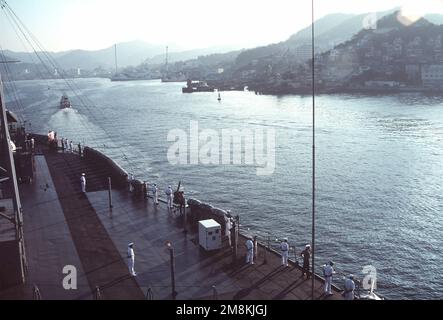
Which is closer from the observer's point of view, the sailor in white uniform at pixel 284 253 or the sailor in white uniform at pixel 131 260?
the sailor in white uniform at pixel 131 260

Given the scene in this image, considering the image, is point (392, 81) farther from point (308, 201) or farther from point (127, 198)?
point (127, 198)

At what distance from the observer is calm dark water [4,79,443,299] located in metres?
26.0

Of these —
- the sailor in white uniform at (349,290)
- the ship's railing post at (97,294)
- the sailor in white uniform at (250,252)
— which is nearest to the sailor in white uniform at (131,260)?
the ship's railing post at (97,294)

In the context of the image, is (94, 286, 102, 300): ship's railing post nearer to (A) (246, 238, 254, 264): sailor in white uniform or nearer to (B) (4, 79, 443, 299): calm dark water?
(A) (246, 238, 254, 264): sailor in white uniform

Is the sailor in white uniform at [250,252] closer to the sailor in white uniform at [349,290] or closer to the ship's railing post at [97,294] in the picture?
the sailor in white uniform at [349,290]

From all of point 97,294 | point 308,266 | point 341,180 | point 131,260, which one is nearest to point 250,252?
point 308,266

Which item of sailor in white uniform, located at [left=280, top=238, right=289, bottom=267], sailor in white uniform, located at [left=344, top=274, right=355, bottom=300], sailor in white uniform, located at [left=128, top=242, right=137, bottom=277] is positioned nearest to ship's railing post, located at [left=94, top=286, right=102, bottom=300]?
sailor in white uniform, located at [left=128, top=242, right=137, bottom=277]

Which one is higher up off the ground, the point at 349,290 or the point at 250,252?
the point at 250,252

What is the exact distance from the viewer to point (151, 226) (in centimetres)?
1952

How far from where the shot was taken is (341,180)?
41469 millimetres

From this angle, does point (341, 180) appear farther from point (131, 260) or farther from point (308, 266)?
point (131, 260)

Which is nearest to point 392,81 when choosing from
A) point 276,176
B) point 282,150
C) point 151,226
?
point 282,150

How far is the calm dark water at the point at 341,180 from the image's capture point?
26.0 meters

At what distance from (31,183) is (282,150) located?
34490mm
